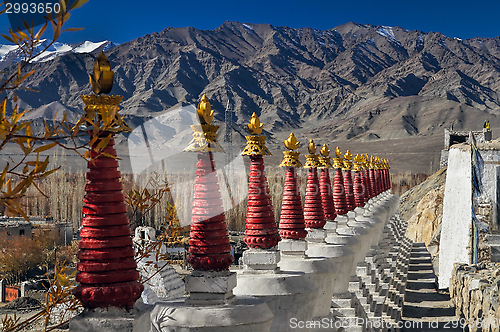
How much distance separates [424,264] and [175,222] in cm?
3487

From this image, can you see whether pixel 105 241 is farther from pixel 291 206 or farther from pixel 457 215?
pixel 457 215

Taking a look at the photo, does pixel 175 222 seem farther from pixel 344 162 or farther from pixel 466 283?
pixel 466 283

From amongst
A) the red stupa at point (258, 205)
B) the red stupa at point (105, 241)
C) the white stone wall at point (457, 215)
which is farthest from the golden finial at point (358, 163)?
the red stupa at point (105, 241)

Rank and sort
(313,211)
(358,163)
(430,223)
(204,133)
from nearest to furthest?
1. (204,133)
2. (313,211)
3. (358,163)
4. (430,223)

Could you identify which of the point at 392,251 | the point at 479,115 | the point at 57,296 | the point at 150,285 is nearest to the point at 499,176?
the point at 392,251

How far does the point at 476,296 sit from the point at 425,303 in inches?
359

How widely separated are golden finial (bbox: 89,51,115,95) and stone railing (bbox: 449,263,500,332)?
1322cm

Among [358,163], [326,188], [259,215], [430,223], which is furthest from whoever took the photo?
[430,223]

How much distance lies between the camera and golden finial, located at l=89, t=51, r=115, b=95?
6.11m

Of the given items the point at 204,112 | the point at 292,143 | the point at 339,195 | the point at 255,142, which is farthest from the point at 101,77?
the point at 339,195

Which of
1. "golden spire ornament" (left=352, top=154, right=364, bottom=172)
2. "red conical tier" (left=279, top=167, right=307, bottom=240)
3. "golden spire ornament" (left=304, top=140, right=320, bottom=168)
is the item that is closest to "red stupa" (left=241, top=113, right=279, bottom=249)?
"red conical tier" (left=279, top=167, right=307, bottom=240)

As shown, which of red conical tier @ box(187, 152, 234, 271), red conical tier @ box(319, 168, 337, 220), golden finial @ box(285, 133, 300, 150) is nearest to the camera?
red conical tier @ box(187, 152, 234, 271)

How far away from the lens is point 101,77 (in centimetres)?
611

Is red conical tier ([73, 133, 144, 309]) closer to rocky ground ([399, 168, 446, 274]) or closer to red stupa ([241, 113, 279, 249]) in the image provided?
red stupa ([241, 113, 279, 249])
